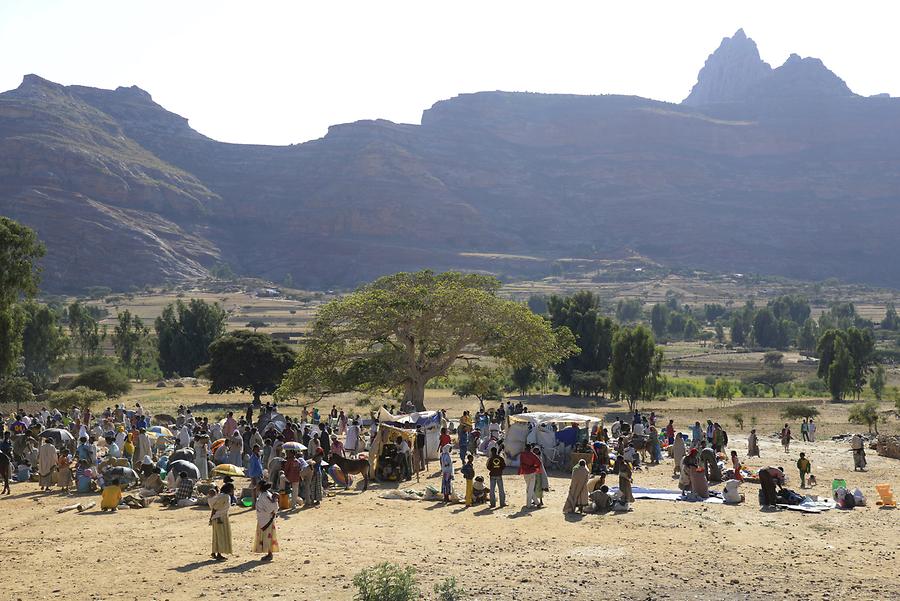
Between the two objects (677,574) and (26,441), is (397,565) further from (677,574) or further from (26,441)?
(26,441)

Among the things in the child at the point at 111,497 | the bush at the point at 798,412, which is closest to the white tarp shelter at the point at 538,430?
the child at the point at 111,497

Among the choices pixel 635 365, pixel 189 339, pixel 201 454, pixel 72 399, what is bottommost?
pixel 72 399

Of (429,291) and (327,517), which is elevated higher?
(429,291)

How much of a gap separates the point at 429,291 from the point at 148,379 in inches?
1557

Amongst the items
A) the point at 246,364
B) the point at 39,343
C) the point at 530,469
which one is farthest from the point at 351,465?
the point at 39,343

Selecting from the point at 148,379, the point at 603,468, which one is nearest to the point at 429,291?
the point at 603,468

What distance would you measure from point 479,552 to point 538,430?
328 inches

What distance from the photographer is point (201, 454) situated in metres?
21.5

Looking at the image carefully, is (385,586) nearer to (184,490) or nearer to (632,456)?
(184,490)

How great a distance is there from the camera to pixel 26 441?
23.5 metres

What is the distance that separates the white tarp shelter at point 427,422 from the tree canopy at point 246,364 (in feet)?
79.8

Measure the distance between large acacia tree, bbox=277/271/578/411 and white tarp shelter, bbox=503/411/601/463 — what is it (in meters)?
10.8

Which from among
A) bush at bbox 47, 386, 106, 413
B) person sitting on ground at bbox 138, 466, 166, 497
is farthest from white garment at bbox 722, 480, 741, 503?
bush at bbox 47, 386, 106, 413

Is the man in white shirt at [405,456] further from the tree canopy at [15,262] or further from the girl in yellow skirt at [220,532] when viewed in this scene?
the tree canopy at [15,262]
